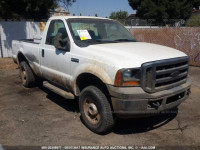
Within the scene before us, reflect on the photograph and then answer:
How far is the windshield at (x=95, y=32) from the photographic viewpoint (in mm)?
4199

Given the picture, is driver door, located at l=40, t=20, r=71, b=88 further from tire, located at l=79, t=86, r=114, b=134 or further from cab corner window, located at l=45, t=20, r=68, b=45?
tire, located at l=79, t=86, r=114, b=134

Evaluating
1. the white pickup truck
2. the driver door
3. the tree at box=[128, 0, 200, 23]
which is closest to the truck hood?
the white pickup truck

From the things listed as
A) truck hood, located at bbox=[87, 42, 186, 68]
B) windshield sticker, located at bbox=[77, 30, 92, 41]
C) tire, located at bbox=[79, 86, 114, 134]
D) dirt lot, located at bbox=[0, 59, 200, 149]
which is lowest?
dirt lot, located at bbox=[0, 59, 200, 149]

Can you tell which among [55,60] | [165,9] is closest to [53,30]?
[55,60]

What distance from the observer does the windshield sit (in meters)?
4.20

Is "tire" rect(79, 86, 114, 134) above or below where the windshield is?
below

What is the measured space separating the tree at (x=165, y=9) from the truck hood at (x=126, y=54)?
116 feet

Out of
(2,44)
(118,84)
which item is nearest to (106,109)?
(118,84)

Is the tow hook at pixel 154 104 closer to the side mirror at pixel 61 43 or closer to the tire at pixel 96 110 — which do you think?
the tire at pixel 96 110

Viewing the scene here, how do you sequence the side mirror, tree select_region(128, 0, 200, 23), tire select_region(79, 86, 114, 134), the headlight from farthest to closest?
tree select_region(128, 0, 200, 23) → the side mirror → tire select_region(79, 86, 114, 134) → the headlight

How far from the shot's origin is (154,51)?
3.66 meters

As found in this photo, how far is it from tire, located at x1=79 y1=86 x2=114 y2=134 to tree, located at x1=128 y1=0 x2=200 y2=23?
3561 centimetres

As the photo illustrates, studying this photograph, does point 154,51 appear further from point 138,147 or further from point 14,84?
point 14,84

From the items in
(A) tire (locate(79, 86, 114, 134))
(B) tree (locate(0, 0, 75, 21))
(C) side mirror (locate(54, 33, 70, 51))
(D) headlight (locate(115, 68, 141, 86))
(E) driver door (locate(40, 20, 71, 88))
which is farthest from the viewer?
(B) tree (locate(0, 0, 75, 21))
